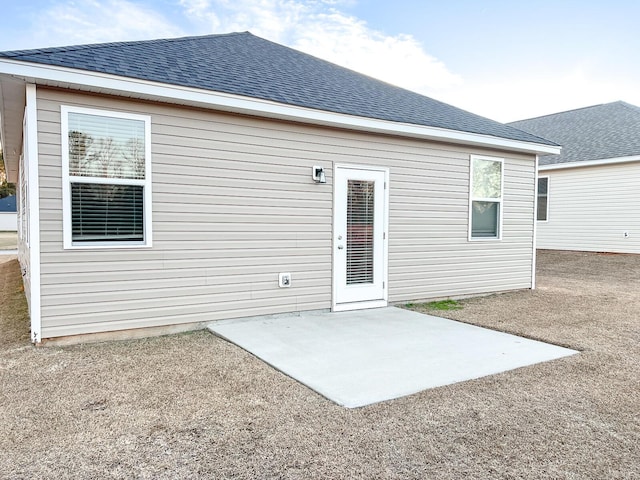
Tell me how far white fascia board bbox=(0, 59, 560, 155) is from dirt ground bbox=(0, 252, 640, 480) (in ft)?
8.63

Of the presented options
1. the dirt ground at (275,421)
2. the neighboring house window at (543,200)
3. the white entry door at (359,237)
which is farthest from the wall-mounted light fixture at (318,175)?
the neighboring house window at (543,200)

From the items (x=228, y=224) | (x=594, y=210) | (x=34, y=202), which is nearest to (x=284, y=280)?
(x=228, y=224)

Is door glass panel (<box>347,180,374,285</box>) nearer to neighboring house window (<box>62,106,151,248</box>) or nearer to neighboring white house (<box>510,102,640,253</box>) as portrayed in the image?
neighboring house window (<box>62,106,151,248</box>)

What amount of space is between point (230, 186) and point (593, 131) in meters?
14.4

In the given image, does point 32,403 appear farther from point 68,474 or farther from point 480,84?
point 480,84

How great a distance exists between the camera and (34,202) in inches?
162

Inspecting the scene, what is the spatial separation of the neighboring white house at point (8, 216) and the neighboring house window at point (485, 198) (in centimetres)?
3649

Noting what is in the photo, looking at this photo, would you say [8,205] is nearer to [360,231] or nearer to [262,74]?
Result: [262,74]

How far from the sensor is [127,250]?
461 cm

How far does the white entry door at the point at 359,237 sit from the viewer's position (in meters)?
5.94

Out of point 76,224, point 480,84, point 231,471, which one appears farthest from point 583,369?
point 480,84

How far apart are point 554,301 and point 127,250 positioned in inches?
259

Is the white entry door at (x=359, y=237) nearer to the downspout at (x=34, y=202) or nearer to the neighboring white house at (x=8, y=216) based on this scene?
the downspout at (x=34, y=202)

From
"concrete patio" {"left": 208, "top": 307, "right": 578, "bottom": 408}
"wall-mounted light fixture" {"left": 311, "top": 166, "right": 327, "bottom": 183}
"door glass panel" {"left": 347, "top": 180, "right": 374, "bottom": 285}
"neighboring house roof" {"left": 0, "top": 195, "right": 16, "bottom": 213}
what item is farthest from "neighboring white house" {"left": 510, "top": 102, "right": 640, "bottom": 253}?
"neighboring house roof" {"left": 0, "top": 195, "right": 16, "bottom": 213}
